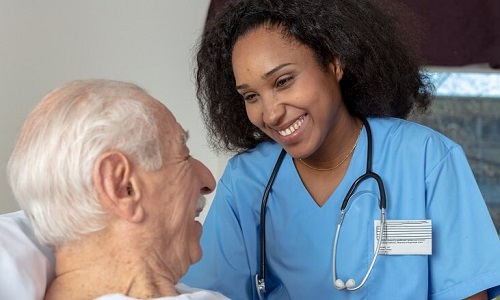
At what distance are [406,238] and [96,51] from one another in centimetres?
148

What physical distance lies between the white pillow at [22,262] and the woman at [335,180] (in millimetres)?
539

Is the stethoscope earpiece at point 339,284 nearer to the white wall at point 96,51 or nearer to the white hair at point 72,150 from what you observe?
the white hair at point 72,150

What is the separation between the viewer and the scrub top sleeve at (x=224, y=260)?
5.78ft

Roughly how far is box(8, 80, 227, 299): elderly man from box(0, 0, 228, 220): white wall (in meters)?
1.36

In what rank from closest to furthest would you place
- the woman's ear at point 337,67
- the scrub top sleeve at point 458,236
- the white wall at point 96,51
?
the scrub top sleeve at point 458,236 < the woman's ear at point 337,67 < the white wall at point 96,51

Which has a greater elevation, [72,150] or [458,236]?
[72,150]

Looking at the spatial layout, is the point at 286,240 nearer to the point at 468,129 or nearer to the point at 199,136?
the point at 199,136

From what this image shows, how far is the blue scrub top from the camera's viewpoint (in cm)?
169

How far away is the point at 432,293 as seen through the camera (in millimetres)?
1723

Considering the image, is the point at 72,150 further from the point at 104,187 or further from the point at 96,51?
the point at 96,51

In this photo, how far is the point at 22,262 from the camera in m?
1.25

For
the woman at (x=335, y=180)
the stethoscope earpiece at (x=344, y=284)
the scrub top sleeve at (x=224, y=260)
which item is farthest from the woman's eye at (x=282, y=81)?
the stethoscope earpiece at (x=344, y=284)

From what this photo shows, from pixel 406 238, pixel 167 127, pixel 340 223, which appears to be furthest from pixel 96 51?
pixel 167 127

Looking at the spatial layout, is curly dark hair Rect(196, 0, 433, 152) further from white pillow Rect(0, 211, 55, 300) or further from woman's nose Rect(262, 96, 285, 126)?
white pillow Rect(0, 211, 55, 300)
